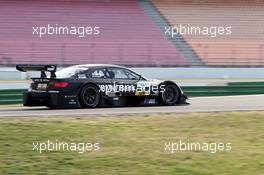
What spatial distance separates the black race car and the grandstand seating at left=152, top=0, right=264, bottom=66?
1517cm

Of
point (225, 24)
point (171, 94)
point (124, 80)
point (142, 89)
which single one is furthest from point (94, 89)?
point (225, 24)

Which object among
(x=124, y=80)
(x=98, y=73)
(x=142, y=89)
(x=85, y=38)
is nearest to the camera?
(x=98, y=73)

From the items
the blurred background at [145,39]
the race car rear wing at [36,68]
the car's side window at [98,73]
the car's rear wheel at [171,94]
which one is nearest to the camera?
the race car rear wing at [36,68]

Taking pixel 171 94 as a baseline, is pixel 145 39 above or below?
above

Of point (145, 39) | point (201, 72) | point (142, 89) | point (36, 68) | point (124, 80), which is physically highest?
point (145, 39)

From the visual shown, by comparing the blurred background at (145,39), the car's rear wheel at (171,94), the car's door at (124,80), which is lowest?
the car's rear wheel at (171,94)

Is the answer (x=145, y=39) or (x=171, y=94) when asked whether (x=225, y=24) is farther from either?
(x=171, y=94)

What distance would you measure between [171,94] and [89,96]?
2227mm

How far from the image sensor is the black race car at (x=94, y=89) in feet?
48.8

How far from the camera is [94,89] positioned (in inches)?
599

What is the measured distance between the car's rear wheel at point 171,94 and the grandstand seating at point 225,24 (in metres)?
14.9

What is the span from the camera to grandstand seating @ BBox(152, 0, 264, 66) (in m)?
31.3

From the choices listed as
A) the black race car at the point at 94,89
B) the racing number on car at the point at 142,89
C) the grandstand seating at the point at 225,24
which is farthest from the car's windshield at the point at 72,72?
the grandstand seating at the point at 225,24

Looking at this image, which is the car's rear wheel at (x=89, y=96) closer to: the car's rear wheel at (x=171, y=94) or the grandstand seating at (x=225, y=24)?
the car's rear wheel at (x=171, y=94)
